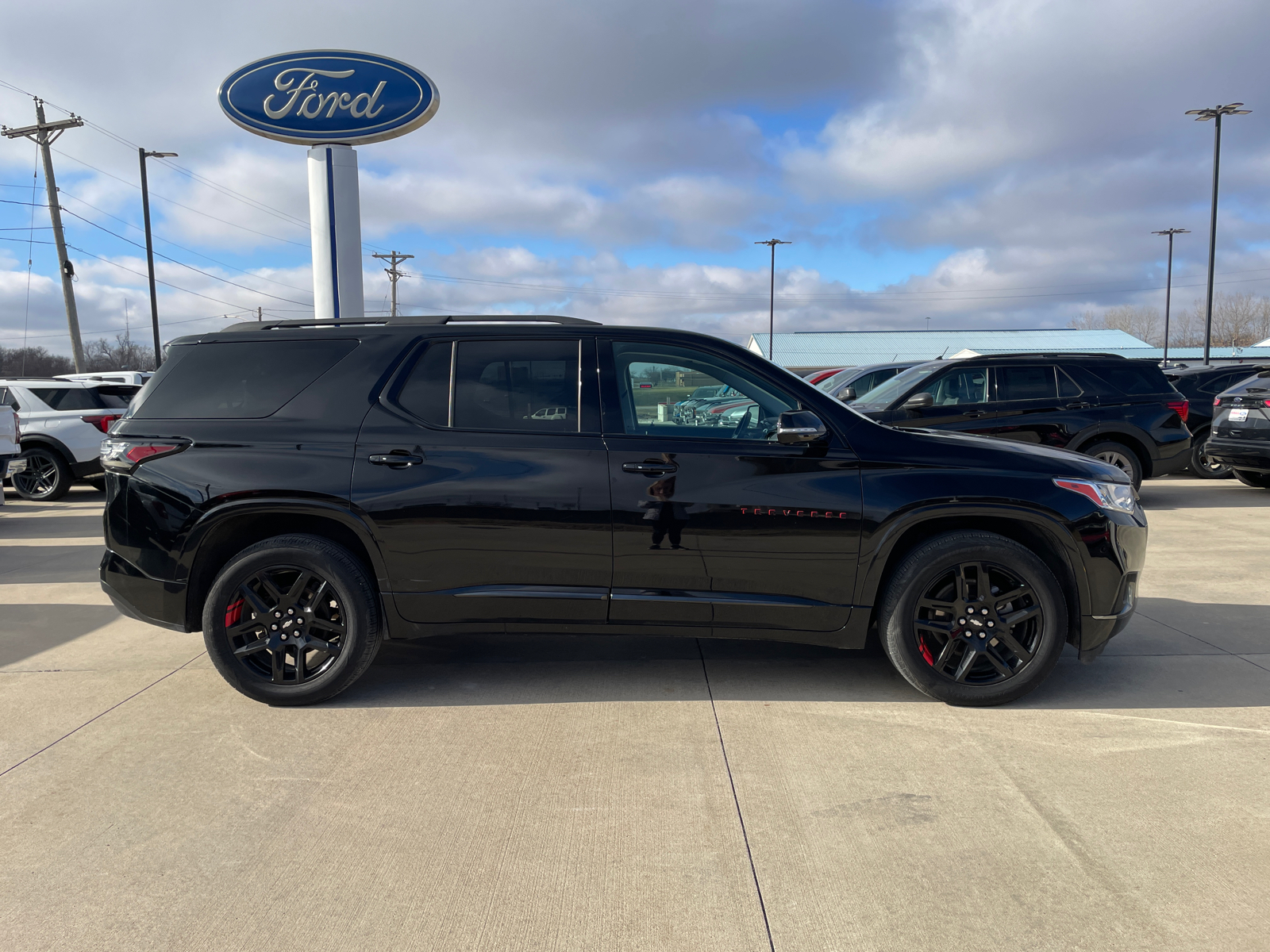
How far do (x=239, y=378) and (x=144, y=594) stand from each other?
111cm

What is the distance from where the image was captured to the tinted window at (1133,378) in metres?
9.95

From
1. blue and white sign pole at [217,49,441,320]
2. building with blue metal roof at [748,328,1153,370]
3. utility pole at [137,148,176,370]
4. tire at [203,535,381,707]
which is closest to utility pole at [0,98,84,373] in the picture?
utility pole at [137,148,176,370]

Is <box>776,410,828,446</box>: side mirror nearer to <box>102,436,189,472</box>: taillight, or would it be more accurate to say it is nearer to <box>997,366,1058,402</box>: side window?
<box>102,436,189,472</box>: taillight

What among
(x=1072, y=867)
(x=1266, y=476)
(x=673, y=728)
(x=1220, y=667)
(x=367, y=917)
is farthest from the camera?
(x=1266, y=476)

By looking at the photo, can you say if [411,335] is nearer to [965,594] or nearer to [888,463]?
[888,463]

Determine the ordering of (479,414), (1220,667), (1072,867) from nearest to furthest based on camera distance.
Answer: (1072,867), (479,414), (1220,667)

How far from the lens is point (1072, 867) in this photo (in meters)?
2.77

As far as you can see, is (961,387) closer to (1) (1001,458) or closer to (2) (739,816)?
(1) (1001,458)

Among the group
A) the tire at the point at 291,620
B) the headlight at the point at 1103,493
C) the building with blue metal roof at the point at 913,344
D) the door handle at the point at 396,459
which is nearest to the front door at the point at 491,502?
the door handle at the point at 396,459

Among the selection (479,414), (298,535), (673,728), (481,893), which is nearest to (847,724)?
(673,728)

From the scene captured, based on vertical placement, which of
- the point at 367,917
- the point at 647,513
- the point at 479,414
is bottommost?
the point at 367,917

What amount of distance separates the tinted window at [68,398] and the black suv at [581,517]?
8.82 meters

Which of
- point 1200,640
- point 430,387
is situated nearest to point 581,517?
point 430,387

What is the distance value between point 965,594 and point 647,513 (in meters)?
1.50
